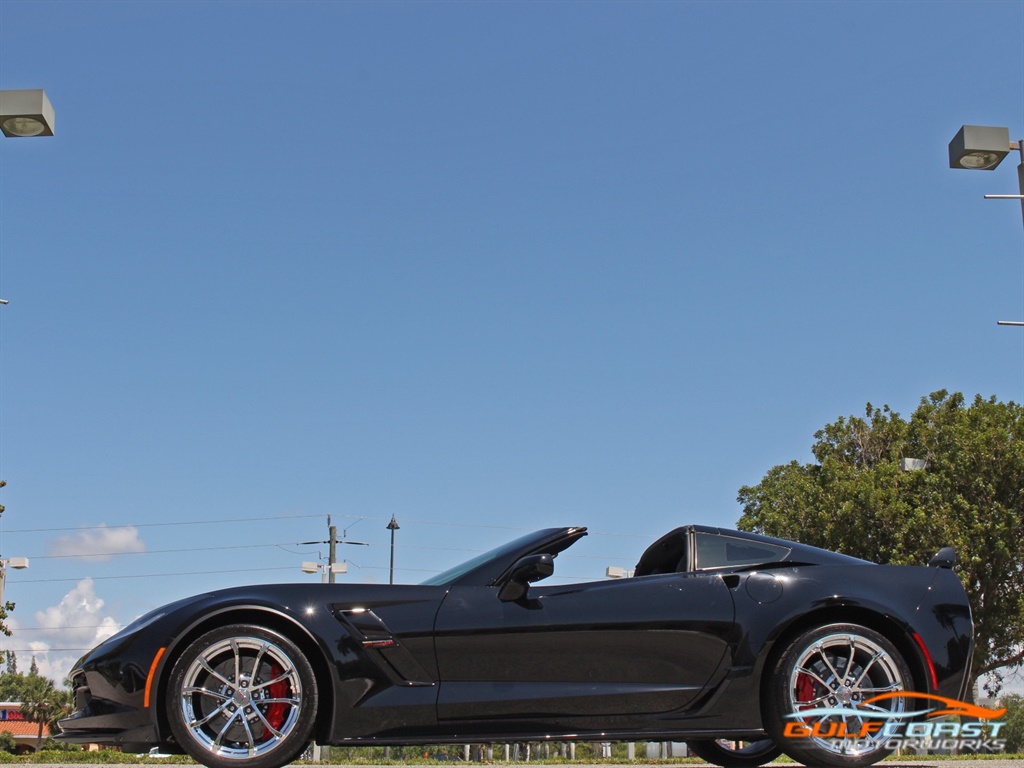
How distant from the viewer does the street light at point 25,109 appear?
1055cm

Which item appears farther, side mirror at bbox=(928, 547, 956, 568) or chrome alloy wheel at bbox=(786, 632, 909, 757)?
side mirror at bbox=(928, 547, 956, 568)

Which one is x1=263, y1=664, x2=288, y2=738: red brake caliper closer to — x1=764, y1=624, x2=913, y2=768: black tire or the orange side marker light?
the orange side marker light

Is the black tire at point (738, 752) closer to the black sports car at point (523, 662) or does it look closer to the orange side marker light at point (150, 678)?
the black sports car at point (523, 662)

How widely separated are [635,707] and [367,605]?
1.32 metres

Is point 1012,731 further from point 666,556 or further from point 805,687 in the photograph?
point 805,687

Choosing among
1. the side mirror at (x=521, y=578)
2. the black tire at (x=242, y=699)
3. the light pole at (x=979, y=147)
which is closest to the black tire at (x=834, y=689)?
the side mirror at (x=521, y=578)

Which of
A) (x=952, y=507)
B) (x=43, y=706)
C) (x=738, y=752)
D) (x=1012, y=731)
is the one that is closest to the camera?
(x=738, y=752)

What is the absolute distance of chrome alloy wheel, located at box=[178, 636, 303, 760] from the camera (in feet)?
15.4

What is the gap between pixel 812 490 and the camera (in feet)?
90.0

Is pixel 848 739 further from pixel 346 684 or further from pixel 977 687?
pixel 977 687

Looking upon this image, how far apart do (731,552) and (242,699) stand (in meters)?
2.47

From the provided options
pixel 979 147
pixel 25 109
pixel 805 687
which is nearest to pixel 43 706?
pixel 25 109

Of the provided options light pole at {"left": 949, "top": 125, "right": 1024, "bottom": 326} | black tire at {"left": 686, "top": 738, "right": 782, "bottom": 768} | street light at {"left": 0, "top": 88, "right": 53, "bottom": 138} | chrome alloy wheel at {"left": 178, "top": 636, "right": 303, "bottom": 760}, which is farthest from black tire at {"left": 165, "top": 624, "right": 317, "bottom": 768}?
light pole at {"left": 949, "top": 125, "right": 1024, "bottom": 326}

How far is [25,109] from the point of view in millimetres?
10562
